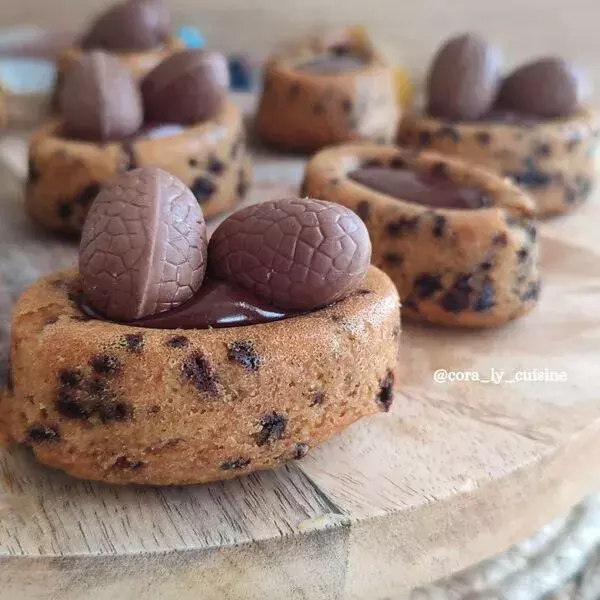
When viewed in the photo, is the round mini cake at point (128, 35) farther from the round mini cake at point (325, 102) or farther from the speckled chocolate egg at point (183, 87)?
the speckled chocolate egg at point (183, 87)

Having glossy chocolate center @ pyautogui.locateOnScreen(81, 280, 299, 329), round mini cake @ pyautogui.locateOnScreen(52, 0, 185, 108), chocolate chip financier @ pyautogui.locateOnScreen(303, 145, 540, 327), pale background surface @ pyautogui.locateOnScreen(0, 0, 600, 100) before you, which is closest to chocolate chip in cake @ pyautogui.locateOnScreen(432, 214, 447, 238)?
chocolate chip financier @ pyautogui.locateOnScreen(303, 145, 540, 327)

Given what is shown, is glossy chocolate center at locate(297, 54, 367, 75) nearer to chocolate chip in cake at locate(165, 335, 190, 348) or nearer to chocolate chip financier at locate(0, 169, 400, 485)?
chocolate chip financier at locate(0, 169, 400, 485)

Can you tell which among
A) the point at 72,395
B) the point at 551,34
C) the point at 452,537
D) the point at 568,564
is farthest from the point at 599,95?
the point at 72,395

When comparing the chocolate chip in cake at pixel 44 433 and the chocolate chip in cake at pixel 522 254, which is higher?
the chocolate chip in cake at pixel 522 254

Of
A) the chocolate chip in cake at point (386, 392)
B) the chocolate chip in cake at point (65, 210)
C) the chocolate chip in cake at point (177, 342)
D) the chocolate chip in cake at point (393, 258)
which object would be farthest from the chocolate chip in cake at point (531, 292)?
the chocolate chip in cake at point (65, 210)

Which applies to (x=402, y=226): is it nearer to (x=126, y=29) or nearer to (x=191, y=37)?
(x=126, y=29)
